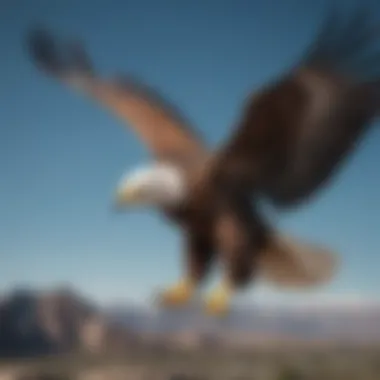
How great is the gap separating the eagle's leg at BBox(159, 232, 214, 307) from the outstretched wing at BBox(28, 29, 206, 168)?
12 cm

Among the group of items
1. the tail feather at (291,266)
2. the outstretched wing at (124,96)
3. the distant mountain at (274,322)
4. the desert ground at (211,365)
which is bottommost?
the desert ground at (211,365)

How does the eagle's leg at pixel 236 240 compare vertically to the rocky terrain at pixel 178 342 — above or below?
above

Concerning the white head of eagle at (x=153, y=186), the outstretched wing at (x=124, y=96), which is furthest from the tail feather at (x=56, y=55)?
the white head of eagle at (x=153, y=186)

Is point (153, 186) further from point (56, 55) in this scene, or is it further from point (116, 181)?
point (56, 55)

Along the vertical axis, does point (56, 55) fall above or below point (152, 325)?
above

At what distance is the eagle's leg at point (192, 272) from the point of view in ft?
4.74

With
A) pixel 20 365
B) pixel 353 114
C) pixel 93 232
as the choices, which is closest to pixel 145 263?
pixel 93 232

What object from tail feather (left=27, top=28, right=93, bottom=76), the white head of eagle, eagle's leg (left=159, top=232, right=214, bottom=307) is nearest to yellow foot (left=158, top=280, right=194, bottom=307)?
eagle's leg (left=159, top=232, right=214, bottom=307)

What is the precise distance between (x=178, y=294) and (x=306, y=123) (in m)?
0.28

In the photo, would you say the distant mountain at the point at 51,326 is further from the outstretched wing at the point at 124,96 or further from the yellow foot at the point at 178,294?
the outstretched wing at the point at 124,96

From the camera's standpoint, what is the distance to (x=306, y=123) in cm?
143

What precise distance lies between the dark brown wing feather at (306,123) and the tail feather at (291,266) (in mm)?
56

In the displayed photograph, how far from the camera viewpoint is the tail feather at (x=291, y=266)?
1.44 m

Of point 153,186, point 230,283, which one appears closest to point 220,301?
point 230,283
